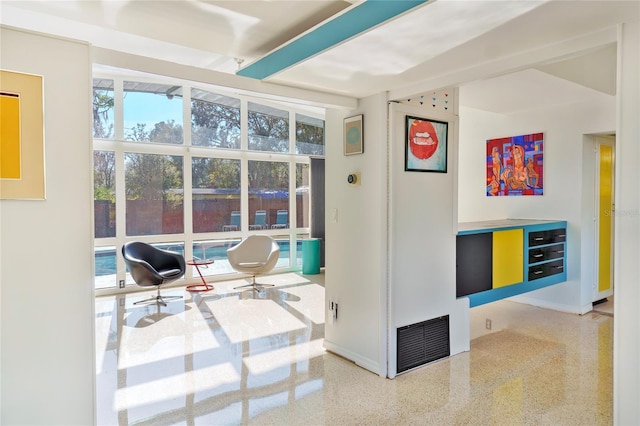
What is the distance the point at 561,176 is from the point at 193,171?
5.79 metres

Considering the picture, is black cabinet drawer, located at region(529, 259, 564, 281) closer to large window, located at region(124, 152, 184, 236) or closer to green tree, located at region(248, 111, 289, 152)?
green tree, located at region(248, 111, 289, 152)

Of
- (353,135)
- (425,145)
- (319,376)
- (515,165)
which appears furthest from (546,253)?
(319,376)

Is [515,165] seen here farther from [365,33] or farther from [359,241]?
[365,33]

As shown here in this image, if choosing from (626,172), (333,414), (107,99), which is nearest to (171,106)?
(107,99)

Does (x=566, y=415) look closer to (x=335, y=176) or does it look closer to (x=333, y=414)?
(x=333, y=414)

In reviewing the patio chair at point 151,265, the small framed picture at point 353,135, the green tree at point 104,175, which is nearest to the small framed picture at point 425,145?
the small framed picture at point 353,135

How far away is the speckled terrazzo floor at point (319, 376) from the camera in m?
2.80

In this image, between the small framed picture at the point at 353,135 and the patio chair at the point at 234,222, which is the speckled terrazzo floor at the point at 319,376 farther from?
the patio chair at the point at 234,222

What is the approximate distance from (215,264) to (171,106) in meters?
2.93

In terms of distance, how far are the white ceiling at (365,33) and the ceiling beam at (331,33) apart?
5 cm

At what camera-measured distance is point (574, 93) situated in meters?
4.76

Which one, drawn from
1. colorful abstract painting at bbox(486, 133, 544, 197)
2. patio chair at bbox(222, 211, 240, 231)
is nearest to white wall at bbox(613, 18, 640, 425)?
colorful abstract painting at bbox(486, 133, 544, 197)

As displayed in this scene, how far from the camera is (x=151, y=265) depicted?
6.11 m

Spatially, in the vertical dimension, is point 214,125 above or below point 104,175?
above
